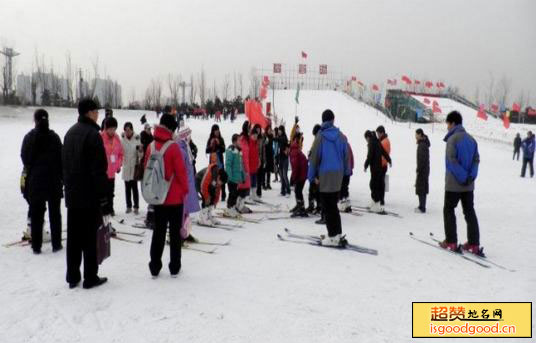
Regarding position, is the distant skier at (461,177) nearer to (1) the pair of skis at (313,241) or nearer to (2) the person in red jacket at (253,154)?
(1) the pair of skis at (313,241)

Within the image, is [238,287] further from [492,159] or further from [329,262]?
[492,159]

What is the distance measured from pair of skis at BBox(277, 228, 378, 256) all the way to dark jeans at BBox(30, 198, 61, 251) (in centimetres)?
324

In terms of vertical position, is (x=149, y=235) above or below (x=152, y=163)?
below

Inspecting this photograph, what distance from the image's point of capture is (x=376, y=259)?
561cm

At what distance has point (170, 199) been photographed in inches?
175

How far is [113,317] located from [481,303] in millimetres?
3603

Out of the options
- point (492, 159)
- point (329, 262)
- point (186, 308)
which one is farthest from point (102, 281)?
point (492, 159)

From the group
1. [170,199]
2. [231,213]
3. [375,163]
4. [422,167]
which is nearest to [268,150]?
[375,163]

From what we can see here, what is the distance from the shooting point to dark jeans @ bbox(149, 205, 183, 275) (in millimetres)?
4492

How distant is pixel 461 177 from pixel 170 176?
4.07 meters

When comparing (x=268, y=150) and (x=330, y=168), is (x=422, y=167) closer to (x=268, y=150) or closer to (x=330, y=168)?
(x=330, y=168)

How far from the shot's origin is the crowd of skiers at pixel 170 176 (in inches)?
164

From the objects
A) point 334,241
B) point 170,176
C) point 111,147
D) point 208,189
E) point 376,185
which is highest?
point 111,147

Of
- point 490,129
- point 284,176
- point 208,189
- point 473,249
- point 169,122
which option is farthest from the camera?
point 490,129
